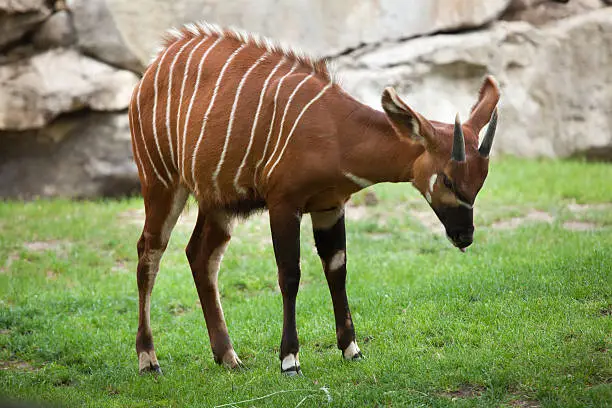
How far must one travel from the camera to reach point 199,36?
6.29 metres

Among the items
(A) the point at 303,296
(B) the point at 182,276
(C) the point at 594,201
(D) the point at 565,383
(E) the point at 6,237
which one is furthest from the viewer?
(C) the point at 594,201

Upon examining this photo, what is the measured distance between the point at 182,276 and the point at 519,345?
13.4 ft

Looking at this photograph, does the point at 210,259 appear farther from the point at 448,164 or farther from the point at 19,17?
the point at 19,17

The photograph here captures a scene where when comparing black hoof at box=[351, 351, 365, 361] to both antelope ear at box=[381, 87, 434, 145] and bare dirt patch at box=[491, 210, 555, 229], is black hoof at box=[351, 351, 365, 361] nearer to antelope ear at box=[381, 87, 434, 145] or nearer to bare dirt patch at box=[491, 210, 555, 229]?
antelope ear at box=[381, 87, 434, 145]

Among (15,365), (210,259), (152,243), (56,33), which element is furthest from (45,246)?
(210,259)

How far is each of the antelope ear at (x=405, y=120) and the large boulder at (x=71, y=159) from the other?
736 cm

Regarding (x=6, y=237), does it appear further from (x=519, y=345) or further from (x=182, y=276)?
(x=519, y=345)

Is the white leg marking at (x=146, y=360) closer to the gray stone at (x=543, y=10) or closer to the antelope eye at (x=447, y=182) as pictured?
the antelope eye at (x=447, y=182)

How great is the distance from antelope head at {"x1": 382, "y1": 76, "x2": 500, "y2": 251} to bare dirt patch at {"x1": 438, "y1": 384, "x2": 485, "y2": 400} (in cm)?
77

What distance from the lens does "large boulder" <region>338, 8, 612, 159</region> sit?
13.1 m

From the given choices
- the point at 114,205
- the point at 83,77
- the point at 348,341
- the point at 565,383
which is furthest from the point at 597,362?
the point at 83,77

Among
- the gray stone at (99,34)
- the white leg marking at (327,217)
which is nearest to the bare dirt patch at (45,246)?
the gray stone at (99,34)

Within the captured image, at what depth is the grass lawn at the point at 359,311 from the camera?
5.04 metres

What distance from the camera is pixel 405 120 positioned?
5133 mm
